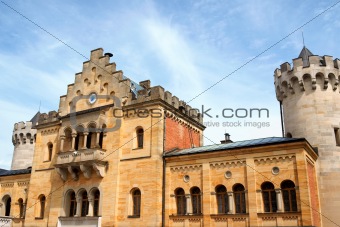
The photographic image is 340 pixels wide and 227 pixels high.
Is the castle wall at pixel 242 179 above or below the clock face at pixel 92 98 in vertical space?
below

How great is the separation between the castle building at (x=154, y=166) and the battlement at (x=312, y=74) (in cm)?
13

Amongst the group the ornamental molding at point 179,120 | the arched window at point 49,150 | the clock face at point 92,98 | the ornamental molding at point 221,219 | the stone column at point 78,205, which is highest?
the clock face at point 92,98

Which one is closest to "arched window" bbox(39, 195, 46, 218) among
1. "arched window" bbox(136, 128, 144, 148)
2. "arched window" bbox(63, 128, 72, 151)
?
"arched window" bbox(63, 128, 72, 151)

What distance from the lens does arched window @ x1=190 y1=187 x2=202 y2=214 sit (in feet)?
82.3

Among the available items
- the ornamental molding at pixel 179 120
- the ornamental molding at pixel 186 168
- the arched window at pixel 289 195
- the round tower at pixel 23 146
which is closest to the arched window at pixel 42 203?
the ornamental molding at pixel 186 168

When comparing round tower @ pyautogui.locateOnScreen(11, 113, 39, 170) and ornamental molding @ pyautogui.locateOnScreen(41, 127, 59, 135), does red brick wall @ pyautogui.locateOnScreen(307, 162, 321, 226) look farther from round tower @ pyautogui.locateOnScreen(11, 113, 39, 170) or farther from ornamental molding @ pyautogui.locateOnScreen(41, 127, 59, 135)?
round tower @ pyautogui.locateOnScreen(11, 113, 39, 170)

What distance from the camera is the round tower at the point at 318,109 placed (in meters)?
26.0

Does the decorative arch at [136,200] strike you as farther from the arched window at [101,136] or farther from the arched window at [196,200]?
the arched window at [101,136]

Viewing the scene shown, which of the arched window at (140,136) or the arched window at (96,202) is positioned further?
the arched window at (140,136)

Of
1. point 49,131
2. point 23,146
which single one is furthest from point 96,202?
point 23,146

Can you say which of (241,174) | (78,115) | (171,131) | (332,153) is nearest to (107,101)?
(78,115)

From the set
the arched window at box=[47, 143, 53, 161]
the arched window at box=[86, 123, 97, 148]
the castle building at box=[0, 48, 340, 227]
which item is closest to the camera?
the castle building at box=[0, 48, 340, 227]

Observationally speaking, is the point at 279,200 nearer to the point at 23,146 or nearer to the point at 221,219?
the point at 221,219

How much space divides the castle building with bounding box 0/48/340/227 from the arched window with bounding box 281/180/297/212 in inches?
2.5
